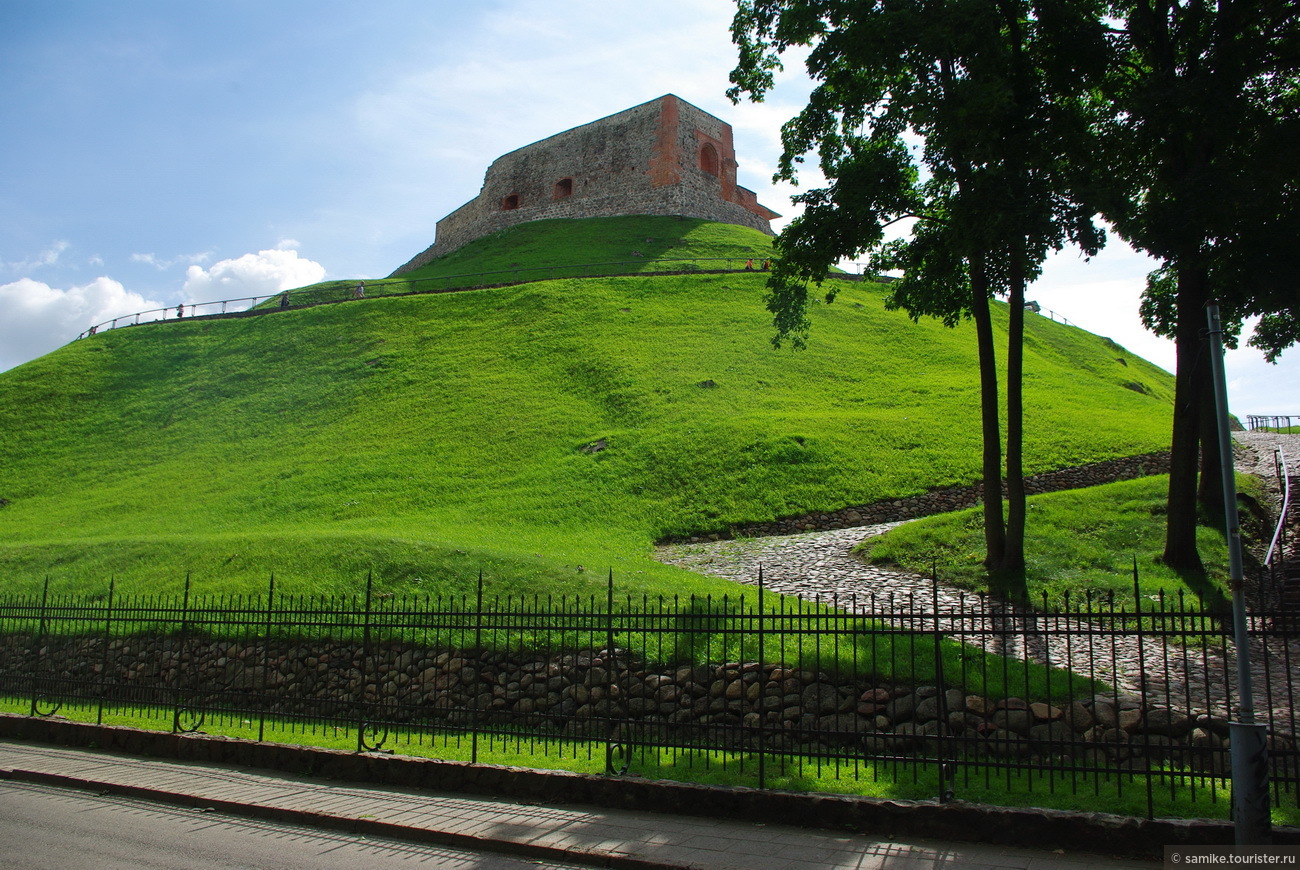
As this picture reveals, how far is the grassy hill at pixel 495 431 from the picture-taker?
20141 mm

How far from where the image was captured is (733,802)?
7.77 m

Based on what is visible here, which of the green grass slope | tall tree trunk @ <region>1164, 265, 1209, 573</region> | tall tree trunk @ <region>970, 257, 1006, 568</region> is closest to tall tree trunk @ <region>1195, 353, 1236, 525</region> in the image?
tall tree trunk @ <region>1164, 265, 1209, 573</region>

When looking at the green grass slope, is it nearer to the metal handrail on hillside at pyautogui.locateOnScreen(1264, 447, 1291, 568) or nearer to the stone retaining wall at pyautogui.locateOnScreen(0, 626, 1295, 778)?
the metal handrail on hillside at pyautogui.locateOnScreen(1264, 447, 1291, 568)

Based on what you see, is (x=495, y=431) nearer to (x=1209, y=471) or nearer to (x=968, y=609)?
(x=968, y=609)

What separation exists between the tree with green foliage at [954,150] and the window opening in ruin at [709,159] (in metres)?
56.2

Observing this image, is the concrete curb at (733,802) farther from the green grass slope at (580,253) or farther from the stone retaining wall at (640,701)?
the green grass slope at (580,253)

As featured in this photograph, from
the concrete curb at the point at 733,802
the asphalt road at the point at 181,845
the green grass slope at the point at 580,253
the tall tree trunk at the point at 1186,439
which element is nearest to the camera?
the concrete curb at the point at 733,802

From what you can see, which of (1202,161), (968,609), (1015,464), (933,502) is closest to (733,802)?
(968,609)

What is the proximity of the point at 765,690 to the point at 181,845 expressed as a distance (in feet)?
21.3

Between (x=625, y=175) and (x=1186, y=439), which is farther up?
(x=625, y=175)

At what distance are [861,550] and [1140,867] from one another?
11.5 meters

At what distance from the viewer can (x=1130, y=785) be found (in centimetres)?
775

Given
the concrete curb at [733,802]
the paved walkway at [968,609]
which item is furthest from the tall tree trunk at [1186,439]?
the concrete curb at [733,802]

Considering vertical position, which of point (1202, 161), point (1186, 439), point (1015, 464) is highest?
point (1202, 161)
